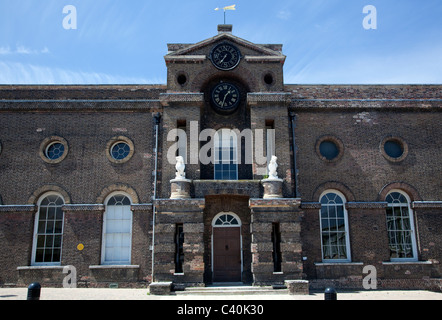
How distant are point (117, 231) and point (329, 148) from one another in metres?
10.3

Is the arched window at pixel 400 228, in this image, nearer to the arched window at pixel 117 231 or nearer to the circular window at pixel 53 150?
the arched window at pixel 117 231

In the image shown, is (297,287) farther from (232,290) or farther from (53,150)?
(53,150)

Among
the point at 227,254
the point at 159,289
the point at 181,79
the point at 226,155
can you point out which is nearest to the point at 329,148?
the point at 226,155

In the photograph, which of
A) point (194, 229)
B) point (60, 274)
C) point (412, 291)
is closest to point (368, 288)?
point (412, 291)

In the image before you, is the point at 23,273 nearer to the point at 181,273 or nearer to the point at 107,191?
the point at 107,191

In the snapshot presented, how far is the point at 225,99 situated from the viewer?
57.8 feet

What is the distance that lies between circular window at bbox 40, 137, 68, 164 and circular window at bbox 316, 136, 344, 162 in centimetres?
1160

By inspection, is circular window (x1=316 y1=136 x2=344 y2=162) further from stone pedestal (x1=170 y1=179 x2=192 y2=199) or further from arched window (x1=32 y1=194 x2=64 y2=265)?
arched window (x1=32 y1=194 x2=64 y2=265)

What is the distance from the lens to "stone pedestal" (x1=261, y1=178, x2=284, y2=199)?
1549 centimetres

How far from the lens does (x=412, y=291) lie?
1559 centimetres

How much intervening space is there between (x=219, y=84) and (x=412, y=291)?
12.1 metres

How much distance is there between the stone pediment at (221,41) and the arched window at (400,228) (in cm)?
824

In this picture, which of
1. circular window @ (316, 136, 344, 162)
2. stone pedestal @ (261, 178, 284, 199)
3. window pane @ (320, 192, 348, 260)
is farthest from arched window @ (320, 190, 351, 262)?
stone pedestal @ (261, 178, 284, 199)

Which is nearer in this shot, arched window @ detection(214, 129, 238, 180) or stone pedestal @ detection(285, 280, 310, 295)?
stone pedestal @ detection(285, 280, 310, 295)
